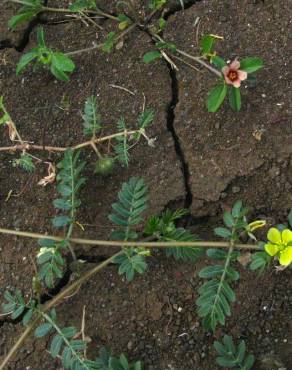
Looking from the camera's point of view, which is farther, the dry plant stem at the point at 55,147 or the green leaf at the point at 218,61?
Result: the dry plant stem at the point at 55,147

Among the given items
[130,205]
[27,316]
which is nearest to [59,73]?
[130,205]

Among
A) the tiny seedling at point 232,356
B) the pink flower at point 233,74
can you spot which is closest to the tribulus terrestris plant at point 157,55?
the pink flower at point 233,74

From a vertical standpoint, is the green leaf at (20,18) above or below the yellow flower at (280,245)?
above

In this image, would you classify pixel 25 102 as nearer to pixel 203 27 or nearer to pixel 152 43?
pixel 152 43

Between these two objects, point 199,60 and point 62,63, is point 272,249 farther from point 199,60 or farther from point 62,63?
point 62,63

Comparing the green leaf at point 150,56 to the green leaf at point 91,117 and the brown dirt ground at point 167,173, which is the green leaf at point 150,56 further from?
the green leaf at point 91,117

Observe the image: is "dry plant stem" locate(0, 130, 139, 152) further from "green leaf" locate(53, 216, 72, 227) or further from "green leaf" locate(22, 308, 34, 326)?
"green leaf" locate(22, 308, 34, 326)

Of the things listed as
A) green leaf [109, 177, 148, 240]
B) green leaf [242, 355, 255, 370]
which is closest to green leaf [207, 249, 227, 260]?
green leaf [109, 177, 148, 240]

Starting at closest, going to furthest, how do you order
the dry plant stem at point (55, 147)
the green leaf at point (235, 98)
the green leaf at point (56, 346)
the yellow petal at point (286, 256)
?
the yellow petal at point (286, 256)
the green leaf at point (56, 346)
the green leaf at point (235, 98)
the dry plant stem at point (55, 147)
